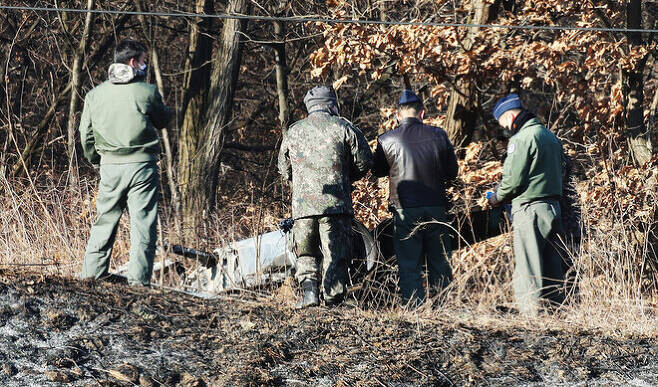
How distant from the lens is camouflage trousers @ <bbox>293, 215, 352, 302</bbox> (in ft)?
19.9

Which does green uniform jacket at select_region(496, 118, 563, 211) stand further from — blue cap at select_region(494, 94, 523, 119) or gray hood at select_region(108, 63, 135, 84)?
gray hood at select_region(108, 63, 135, 84)

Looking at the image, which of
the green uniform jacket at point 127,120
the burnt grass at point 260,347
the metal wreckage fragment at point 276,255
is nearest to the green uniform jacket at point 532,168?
the metal wreckage fragment at point 276,255

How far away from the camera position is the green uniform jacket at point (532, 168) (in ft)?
21.0

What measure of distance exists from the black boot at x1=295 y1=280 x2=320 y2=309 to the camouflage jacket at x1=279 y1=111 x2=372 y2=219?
18.6 inches

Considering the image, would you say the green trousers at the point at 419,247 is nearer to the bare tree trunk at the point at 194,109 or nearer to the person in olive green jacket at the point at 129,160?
the person in olive green jacket at the point at 129,160

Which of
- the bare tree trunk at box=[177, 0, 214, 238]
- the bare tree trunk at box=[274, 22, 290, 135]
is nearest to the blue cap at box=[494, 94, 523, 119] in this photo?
the bare tree trunk at box=[177, 0, 214, 238]

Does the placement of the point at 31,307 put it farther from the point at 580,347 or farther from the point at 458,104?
the point at 458,104

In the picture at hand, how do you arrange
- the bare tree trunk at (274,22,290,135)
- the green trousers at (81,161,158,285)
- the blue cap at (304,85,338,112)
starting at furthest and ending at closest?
the bare tree trunk at (274,22,290,135) → the blue cap at (304,85,338,112) → the green trousers at (81,161,158,285)

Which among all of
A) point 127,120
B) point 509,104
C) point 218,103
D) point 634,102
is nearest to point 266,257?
point 127,120

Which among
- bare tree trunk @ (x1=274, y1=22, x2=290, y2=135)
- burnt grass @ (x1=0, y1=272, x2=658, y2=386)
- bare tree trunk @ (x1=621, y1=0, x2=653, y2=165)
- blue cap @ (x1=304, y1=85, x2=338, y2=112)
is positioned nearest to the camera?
burnt grass @ (x1=0, y1=272, x2=658, y2=386)

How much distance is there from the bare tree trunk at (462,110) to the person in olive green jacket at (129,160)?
3.92 m

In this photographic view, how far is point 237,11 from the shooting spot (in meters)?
11.6

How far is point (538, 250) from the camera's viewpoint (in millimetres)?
6441

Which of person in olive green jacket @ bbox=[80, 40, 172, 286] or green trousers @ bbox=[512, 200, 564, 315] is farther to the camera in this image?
green trousers @ bbox=[512, 200, 564, 315]
